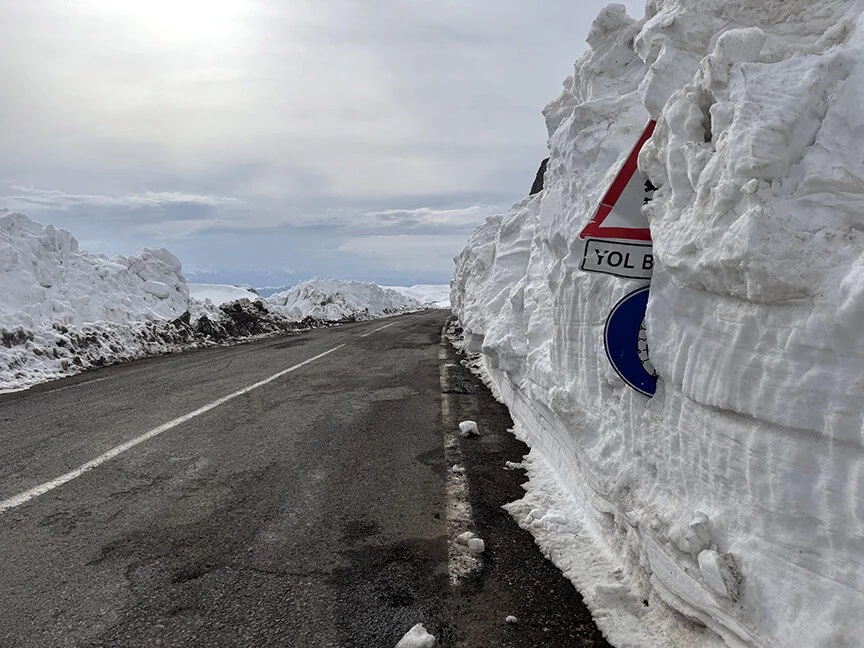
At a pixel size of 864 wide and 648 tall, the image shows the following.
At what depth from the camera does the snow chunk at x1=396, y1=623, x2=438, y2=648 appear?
2543 mm

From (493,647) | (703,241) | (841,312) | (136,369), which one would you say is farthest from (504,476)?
(136,369)

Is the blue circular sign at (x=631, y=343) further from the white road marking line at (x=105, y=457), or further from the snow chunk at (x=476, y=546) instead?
the white road marking line at (x=105, y=457)

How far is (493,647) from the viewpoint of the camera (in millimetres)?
2562

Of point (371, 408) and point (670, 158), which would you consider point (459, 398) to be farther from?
point (670, 158)

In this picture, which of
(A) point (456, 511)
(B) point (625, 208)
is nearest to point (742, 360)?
(B) point (625, 208)

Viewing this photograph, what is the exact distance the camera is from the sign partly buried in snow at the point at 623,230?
3006mm

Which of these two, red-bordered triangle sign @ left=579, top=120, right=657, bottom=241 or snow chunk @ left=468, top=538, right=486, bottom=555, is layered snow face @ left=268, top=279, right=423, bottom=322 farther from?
red-bordered triangle sign @ left=579, top=120, right=657, bottom=241

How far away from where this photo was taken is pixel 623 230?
3051 millimetres

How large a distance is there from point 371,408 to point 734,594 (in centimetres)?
541

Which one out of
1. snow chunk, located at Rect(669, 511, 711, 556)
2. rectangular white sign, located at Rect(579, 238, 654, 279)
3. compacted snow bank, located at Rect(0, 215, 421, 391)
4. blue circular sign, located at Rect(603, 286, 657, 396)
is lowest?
compacted snow bank, located at Rect(0, 215, 421, 391)

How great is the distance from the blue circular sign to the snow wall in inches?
3.6

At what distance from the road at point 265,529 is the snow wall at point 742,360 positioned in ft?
1.96

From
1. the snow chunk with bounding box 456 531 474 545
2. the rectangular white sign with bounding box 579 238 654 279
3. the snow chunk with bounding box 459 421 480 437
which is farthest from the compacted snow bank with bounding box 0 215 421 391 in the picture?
the rectangular white sign with bounding box 579 238 654 279

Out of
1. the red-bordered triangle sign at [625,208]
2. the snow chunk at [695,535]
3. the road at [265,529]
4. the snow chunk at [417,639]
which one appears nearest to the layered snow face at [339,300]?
the road at [265,529]
